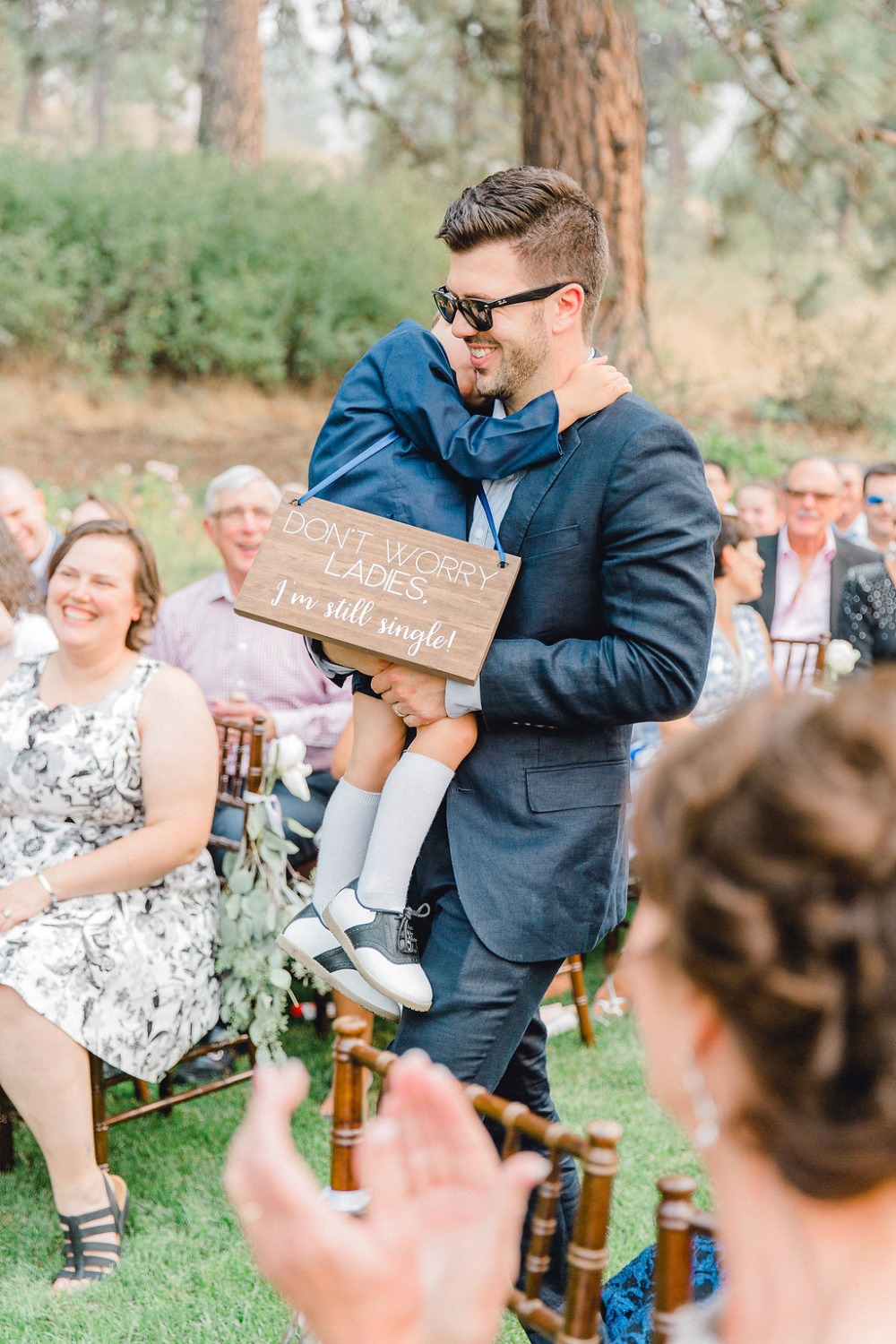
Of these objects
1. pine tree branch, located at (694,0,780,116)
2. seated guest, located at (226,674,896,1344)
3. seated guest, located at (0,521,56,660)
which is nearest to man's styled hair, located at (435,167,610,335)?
seated guest, located at (226,674,896,1344)

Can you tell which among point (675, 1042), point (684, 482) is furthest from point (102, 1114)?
point (675, 1042)

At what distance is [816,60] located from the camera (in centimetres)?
832

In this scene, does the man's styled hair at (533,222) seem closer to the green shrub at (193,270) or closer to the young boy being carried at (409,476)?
the young boy being carried at (409,476)

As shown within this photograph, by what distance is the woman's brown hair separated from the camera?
354 cm

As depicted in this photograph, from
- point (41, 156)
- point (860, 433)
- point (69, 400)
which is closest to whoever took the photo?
point (69, 400)

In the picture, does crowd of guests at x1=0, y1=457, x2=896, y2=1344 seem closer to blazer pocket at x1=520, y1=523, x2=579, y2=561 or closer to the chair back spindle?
the chair back spindle

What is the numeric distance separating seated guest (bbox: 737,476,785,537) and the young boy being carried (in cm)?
487

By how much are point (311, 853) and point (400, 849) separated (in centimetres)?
205

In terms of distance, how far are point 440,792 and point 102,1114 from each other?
5.29 feet

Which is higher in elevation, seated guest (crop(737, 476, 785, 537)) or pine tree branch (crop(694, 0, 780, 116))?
pine tree branch (crop(694, 0, 780, 116))

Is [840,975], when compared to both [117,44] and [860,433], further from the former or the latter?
[117,44]

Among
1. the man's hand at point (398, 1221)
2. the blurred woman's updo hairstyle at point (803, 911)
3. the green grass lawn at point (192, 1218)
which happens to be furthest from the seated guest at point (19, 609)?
the blurred woman's updo hairstyle at point (803, 911)

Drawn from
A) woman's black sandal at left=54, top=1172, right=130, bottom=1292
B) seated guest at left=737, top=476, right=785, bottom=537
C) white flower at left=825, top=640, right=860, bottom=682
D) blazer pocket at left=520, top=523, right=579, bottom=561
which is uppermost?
blazer pocket at left=520, top=523, right=579, bottom=561

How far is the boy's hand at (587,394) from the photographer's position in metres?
2.15
